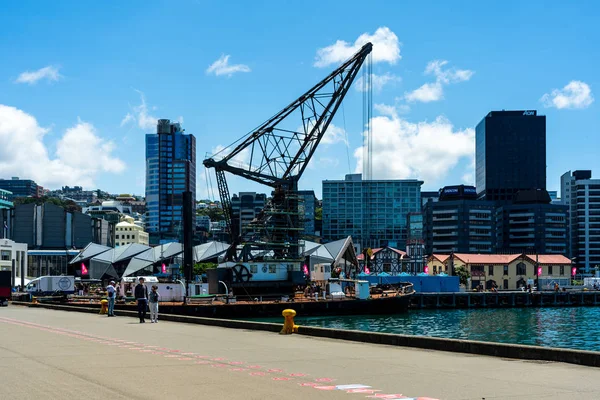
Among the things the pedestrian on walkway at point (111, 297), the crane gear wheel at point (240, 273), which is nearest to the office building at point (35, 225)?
the crane gear wheel at point (240, 273)

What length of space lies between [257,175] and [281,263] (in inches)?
493

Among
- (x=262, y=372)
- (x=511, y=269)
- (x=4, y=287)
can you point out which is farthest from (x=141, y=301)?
(x=511, y=269)

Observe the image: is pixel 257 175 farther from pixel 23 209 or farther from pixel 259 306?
pixel 23 209

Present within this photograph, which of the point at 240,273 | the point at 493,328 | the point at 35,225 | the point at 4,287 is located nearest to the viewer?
the point at 493,328

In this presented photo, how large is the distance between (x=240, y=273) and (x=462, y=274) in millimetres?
90585

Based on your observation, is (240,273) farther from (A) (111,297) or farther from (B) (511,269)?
(B) (511,269)

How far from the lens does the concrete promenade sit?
48.6 ft

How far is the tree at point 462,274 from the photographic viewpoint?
166 m

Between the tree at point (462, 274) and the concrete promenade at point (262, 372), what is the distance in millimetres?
143031

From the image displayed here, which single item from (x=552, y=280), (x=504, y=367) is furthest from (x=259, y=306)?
(x=552, y=280)

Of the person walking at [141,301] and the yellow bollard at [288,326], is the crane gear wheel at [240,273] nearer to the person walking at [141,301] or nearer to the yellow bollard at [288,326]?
the person walking at [141,301]

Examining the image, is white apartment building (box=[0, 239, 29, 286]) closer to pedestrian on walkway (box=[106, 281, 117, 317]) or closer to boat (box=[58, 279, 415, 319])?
boat (box=[58, 279, 415, 319])

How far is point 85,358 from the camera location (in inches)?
816

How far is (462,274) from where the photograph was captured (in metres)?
167
